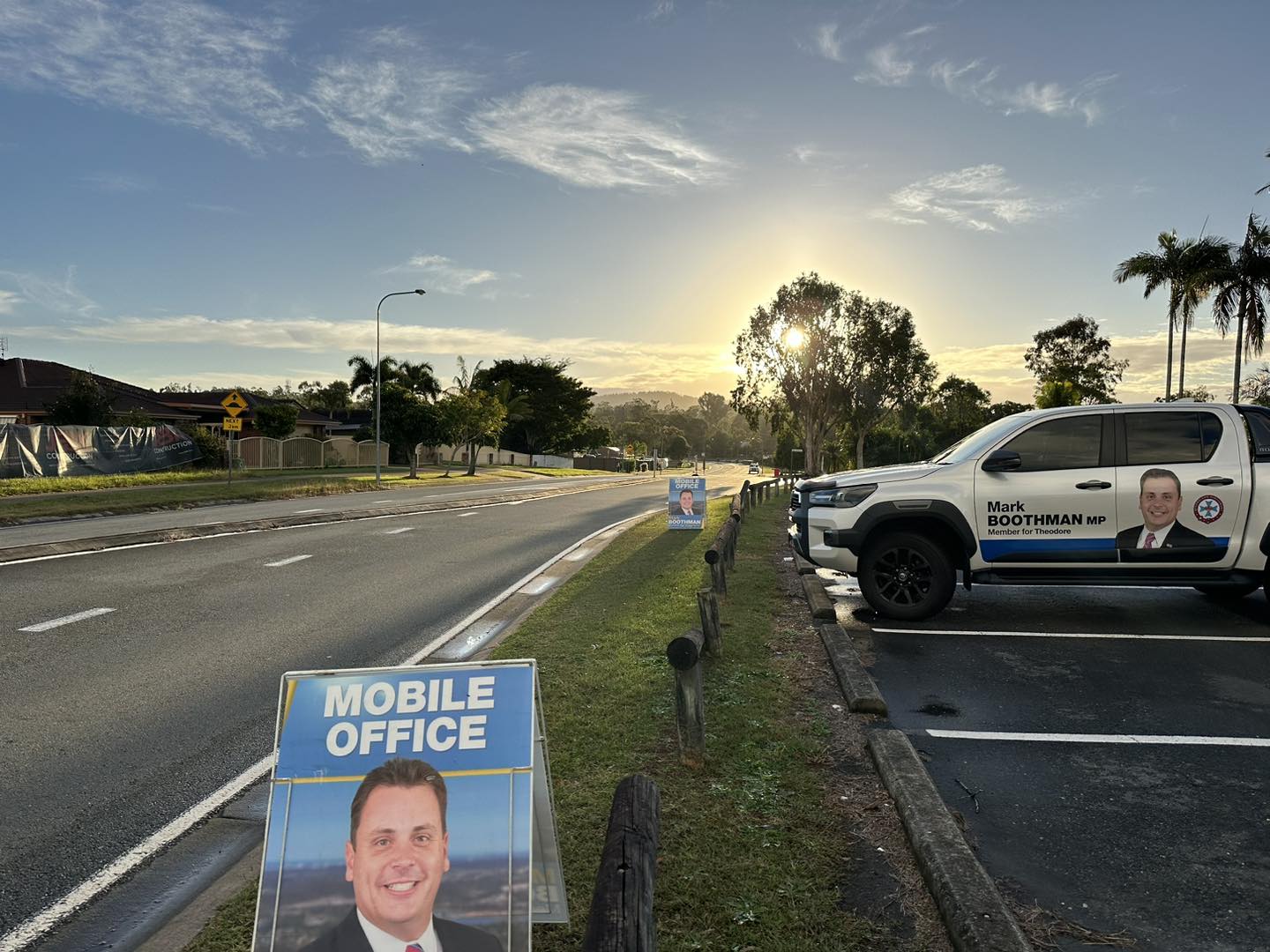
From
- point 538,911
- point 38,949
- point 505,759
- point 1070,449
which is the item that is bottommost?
point 38,949

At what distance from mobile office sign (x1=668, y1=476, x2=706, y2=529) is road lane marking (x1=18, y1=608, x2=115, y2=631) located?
35.1 feet

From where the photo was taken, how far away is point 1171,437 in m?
8.88

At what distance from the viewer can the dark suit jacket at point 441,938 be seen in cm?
260

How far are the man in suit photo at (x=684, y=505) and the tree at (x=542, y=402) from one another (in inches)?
2603

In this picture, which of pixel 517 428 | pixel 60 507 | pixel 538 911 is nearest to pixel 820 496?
pixel 538 911

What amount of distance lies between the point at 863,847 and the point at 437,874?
221 centimetres

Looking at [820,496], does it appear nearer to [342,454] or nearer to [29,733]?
[29,733]

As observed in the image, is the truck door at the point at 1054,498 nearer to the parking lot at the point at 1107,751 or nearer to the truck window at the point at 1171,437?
the truck window at the point at 1171,437

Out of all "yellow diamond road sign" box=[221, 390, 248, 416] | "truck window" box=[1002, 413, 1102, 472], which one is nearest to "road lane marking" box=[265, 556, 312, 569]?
"truck window" box=[1002, 413, 1102, 472]

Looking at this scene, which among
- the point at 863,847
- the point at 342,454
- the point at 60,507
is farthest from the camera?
the point at 342,454

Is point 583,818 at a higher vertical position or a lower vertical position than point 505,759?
lower

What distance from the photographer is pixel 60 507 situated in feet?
70.1

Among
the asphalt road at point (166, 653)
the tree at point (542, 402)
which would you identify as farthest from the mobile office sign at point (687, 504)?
the tree at point (542, 402)

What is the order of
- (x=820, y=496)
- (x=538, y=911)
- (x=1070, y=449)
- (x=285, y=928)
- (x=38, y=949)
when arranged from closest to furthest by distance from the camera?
(x=285, y=928), (x=538, y=911), (x=38, y=949), (x=1070, y=449), (x=820, y=496)
